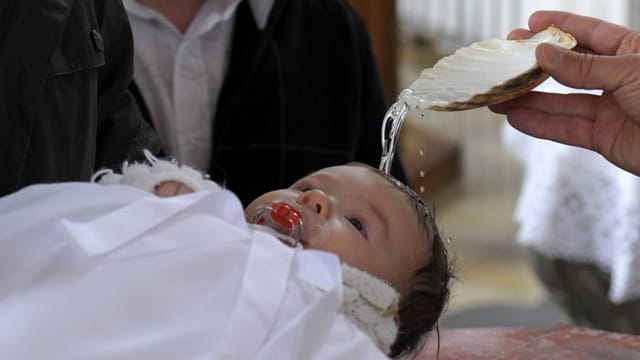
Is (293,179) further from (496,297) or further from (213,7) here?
(496,297)

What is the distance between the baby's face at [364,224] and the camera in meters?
1.02

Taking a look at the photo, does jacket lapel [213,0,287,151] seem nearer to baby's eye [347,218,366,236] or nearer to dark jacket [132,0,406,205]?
dark jacket [132,0,406,205]

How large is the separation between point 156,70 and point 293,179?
0.28 meters

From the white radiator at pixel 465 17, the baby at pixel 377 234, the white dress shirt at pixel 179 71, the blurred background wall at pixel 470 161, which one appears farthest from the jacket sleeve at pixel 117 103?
the white radiator at pixel 465 17

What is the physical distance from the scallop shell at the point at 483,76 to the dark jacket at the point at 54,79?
0.33m

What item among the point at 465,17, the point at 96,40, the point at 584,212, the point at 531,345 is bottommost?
the point at 465,17

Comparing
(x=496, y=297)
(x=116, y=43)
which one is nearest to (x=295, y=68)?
(x=116, y=43)

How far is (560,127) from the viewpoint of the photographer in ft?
4.20

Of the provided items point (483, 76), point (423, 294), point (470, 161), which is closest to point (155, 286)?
point (423, 294)

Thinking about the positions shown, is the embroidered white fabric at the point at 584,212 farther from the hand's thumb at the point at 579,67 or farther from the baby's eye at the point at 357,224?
the baby's eye at the point at 357,224

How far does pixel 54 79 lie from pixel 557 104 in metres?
0.58

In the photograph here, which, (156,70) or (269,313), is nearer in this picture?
(269,313)

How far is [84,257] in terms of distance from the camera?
0.84m

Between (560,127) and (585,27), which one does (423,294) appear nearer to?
(560,127)
